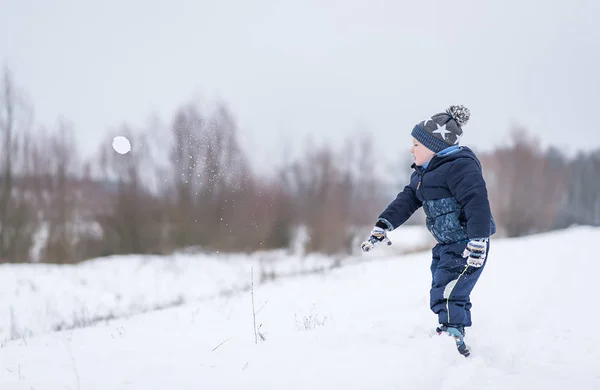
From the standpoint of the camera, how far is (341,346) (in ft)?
9.58

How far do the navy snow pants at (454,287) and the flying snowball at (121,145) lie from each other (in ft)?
62.4

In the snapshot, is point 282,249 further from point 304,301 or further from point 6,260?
point 304,301

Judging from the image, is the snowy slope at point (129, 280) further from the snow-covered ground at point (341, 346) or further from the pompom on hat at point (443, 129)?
the pompom on hat at point (443, 129)

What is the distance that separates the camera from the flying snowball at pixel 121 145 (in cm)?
2000

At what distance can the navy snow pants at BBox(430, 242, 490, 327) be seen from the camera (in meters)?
3.02

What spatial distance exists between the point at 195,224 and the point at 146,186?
10.9 feet

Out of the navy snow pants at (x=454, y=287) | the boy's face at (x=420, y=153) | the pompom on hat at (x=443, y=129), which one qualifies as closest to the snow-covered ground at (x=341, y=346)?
the navy snow pants at (x=454, y=287)

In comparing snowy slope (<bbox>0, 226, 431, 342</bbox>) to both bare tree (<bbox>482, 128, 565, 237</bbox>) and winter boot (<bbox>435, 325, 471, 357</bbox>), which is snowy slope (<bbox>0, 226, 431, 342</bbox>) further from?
bare tree (<bbox>482, 128, 565, 237</bbox>)

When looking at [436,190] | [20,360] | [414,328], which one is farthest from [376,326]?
[20,360]

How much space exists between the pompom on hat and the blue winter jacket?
3.5 inches

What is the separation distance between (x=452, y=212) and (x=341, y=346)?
1.22m

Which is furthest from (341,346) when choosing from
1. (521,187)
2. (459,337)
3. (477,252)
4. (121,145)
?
(521,187)

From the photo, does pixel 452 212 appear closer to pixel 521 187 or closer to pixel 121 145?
pixel 121 145

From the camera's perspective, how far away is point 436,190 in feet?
10.5
